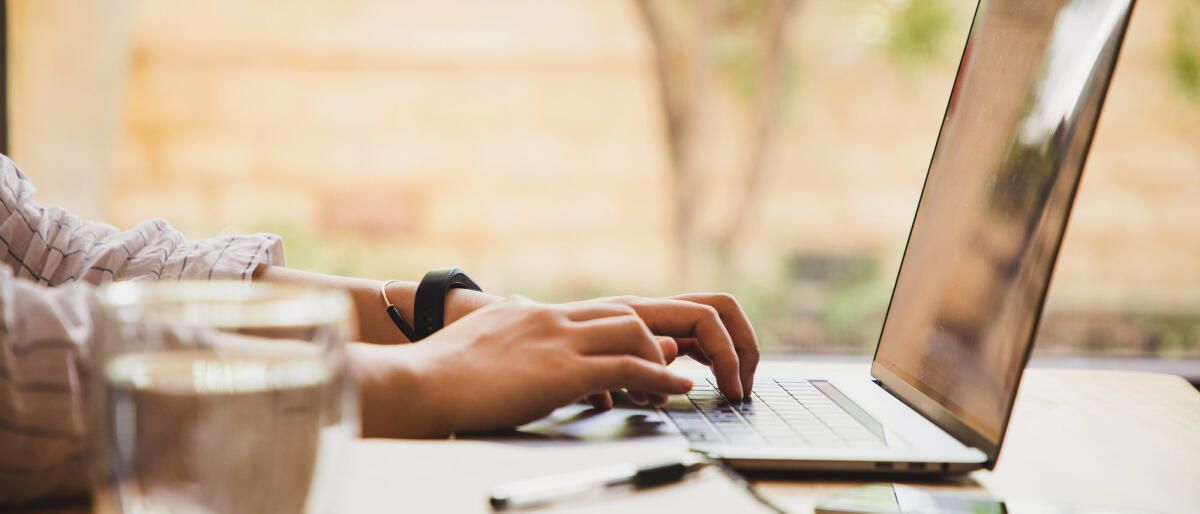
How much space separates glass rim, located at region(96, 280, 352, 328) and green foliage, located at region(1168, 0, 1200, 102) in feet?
11.1

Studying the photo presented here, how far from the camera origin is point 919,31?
305cm

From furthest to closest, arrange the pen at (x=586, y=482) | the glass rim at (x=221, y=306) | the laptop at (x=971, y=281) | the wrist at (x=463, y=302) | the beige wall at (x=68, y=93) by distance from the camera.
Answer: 1. the beige wall at (x=68, y=93)
2. the wrist at (x=463, y=302)
3. the laptop at (x=971, y=281)
4. the pen at (x=586, y=482)
5. the glass rim at (x=221, y=306)

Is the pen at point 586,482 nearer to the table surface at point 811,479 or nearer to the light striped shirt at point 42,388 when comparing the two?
the table surface at point 811,479

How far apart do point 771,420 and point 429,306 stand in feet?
1.18

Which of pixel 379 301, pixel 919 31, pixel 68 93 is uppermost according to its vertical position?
pixel 919 31

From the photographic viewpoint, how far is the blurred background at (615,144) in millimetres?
3021

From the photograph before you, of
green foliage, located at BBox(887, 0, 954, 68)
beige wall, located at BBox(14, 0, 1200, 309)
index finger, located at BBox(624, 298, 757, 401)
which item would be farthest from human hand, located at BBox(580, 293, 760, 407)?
green foliage, located at BBox(887, 0, 954, 68)

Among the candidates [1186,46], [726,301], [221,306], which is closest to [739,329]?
[726,301]

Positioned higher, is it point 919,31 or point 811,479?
point 919,31

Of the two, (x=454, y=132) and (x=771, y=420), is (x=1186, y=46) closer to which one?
(x=454, y=132)

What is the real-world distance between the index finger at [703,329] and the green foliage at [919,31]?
261cm

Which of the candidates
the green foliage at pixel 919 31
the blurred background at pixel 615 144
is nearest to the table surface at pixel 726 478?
the blurred background at pixel 615 144

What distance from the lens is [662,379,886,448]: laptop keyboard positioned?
606mm

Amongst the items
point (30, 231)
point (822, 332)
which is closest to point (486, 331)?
point (30, 231)
